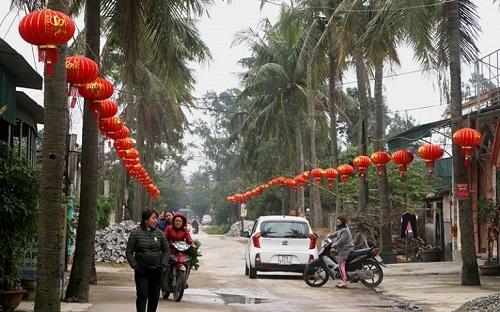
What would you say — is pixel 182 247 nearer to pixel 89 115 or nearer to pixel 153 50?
pixel 89 115

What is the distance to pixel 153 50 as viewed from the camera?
1862cm

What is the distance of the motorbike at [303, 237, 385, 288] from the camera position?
19.6m

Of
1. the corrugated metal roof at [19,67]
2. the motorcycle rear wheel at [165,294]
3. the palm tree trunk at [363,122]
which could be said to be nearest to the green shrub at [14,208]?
the corrugated metal roof at [19,67]

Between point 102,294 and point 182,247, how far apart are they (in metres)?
2.08

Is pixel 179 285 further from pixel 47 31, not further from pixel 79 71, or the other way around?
pixel 47 31

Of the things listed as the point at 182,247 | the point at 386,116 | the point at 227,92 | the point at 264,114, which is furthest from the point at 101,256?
the point at 227,92

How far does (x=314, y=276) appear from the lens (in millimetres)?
20328

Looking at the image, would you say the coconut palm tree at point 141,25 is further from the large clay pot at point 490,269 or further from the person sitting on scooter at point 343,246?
the large clay pot at point 490,269

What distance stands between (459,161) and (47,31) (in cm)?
1159

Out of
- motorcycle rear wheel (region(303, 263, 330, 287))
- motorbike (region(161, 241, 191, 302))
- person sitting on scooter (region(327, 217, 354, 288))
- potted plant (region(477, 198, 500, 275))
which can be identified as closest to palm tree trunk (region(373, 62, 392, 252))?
potted plant (region(477, 198, 500, 275))

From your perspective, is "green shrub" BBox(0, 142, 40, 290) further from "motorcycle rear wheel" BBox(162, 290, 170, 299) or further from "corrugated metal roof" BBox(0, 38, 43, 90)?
"motorcycle rear wheel" BBox(162, 290, 170, 299)

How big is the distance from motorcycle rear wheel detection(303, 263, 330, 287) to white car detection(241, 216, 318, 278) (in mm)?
1566

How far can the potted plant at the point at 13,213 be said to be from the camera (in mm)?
12203

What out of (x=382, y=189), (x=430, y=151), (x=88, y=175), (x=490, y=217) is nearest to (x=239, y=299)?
(x=88, y=175)
